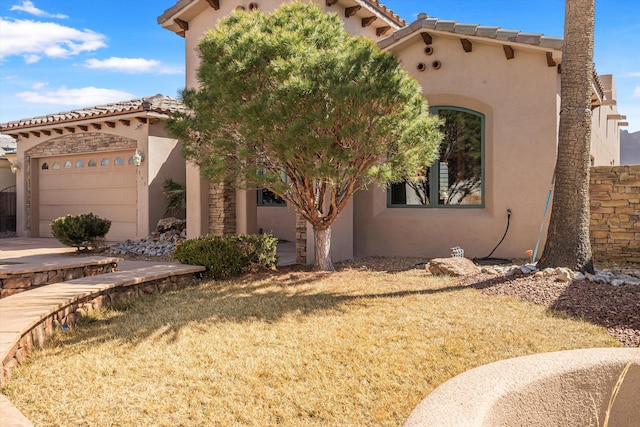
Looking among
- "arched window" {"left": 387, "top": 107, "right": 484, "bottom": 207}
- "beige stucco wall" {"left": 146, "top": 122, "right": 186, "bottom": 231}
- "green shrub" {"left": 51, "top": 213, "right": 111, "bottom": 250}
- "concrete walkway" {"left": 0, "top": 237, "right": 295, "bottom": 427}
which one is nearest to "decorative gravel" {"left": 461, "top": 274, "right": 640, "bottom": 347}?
"arched window" {"left": 387, "top": 107, "right": 484, "bottom": 207}

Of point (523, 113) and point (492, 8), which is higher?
point (492, 8)

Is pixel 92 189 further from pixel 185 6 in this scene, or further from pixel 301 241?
pixel 301 241

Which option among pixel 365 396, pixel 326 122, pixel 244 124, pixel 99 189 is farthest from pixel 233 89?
pixel 99 189

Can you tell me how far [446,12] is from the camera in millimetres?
11414

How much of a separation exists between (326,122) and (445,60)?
4854mm

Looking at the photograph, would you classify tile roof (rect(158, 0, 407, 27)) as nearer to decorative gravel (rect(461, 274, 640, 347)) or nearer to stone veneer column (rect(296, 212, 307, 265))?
stone veneer column (rect(296, 212, 307, 265))

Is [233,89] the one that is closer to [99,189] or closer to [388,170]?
[388,170]

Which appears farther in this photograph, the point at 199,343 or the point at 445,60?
the point at 445,60

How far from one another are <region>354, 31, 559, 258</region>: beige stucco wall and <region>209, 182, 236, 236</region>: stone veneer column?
3.71 metres

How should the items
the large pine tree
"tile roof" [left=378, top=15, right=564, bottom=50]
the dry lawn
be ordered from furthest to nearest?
"tile roof" [left=378, top=15, right=564, bottom=50]
the large pine tree
the dry lawn

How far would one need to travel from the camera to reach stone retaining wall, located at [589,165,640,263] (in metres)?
9.22

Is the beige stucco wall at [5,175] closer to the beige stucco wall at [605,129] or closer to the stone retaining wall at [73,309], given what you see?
the stone retaining wall at [73,309]

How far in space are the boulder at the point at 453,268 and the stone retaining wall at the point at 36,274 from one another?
19.4 feet

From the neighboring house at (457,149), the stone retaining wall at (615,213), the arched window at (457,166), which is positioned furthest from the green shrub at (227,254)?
the stone retaining wall at (615,213)
